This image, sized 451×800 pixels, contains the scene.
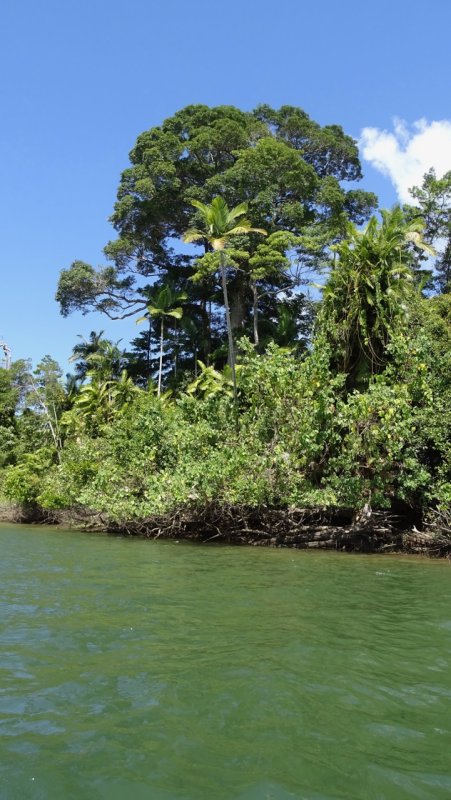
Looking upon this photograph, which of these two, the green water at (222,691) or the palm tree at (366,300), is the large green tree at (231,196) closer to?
the palm tree at (366,300)

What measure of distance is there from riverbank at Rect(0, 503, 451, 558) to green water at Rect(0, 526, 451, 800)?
6.17m

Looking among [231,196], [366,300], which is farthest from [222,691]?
[231,196]

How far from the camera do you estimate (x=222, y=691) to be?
5148mm

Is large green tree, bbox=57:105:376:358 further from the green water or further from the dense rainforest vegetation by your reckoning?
the green water

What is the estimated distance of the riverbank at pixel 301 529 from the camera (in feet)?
54.1

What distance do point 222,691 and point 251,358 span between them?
13.5 meters

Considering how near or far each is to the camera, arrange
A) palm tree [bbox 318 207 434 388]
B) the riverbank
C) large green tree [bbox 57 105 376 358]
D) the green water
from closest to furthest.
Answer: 1. the green water
2. the riverbank
3. palm tree [bbox 318 207 434 388]
4. large green tree [bbox 57 105 376 358]

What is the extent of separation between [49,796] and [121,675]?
2.09 metres

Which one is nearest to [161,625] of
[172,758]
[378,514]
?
[172,758]

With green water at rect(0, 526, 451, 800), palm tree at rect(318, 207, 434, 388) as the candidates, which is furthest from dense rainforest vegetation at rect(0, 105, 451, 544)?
green water at rect(0, 526, 451, 800)

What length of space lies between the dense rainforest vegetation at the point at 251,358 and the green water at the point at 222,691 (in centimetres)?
660

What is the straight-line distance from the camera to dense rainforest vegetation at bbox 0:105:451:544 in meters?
16.6

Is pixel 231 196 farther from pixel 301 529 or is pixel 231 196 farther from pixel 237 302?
pixel 301 529

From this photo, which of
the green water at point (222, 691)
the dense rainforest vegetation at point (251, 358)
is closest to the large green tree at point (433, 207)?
the dense rainforest vegetation at point (251, 358)
